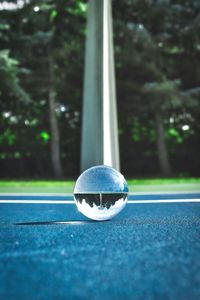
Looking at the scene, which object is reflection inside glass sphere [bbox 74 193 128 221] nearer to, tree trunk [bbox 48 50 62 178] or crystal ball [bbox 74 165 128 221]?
crystal ball [bbox 74 165 128 221]

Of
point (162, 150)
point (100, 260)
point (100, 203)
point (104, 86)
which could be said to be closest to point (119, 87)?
point (162, 150)

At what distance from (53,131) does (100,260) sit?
1938cm

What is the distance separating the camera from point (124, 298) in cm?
164

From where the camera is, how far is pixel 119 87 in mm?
22312

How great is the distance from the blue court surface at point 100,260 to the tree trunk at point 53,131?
695 inches

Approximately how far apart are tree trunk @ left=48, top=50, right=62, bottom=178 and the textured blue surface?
58.5 feet

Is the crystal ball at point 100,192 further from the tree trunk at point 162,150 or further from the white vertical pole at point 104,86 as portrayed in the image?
the tree trunk at point 162,150

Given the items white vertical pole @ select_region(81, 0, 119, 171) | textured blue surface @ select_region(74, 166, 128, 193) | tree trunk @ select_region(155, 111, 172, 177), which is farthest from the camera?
tree trunk @ select_region(155, 111, 172, 177)

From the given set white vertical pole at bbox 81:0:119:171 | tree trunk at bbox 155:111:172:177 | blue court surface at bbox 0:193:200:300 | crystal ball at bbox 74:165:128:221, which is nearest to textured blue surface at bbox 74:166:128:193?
crystal ball at bbox 74:165:128:221

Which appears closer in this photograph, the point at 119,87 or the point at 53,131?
the point at 53,131

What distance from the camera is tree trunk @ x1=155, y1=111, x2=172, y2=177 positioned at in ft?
70.9

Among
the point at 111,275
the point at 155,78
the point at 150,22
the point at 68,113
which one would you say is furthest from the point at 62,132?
the point at 111,275

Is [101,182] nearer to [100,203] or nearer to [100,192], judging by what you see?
[100,192]

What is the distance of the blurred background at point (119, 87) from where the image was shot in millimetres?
20953
